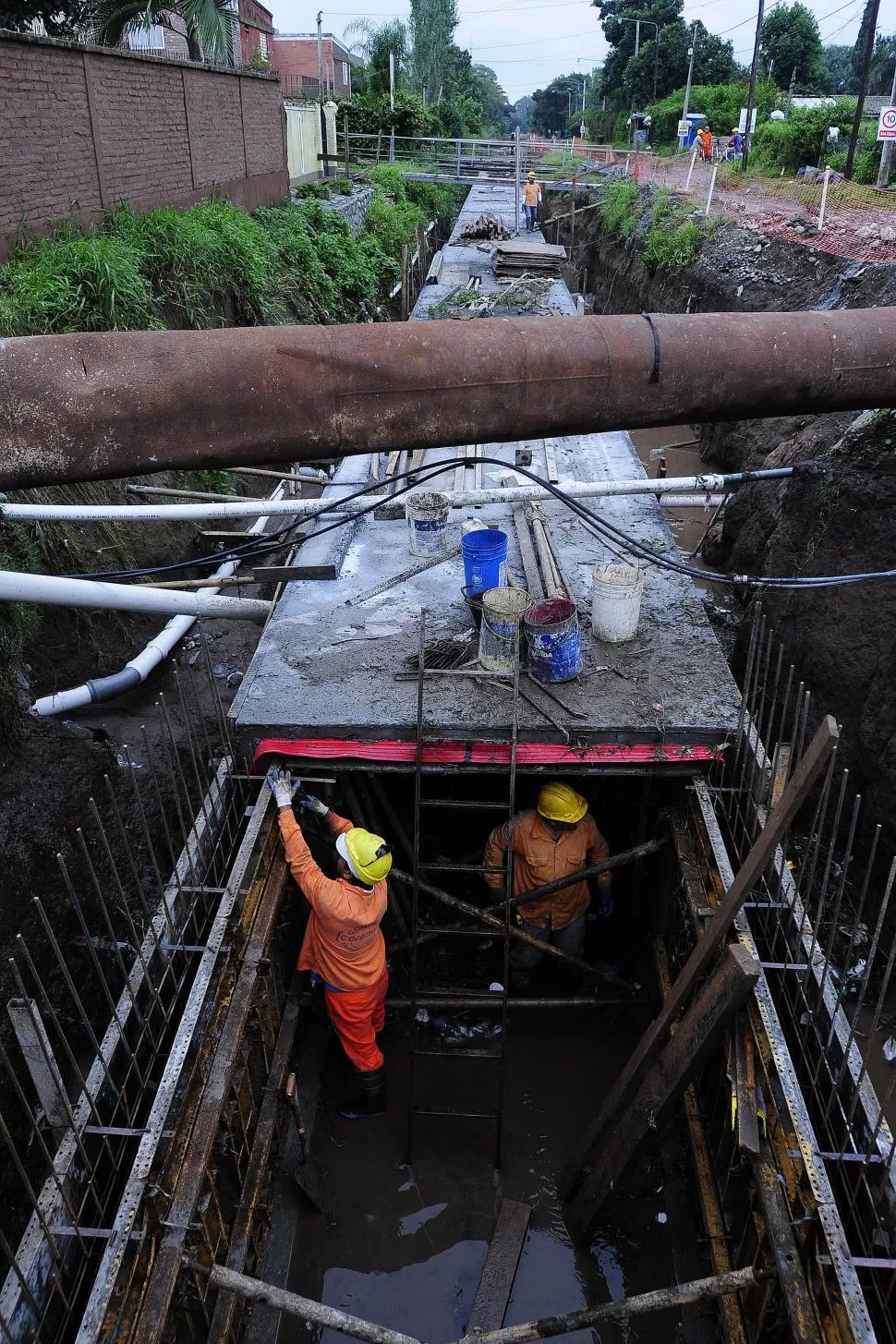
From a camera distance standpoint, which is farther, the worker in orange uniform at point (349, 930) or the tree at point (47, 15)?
the tree at point (47, 15)

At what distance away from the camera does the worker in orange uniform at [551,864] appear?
18.8 feet

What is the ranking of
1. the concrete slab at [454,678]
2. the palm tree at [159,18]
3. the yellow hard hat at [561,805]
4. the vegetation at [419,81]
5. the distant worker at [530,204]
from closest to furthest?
the concrete slab at [454,678], the yellow hard hat at [561,805], the palm tree at [159,18], the distant worker at [530,204], the vegetation at [419,81]

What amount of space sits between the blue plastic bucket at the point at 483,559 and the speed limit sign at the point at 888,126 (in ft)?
49.0

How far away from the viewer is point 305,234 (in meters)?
17.5

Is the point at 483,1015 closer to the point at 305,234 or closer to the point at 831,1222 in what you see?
the point at 831,1222

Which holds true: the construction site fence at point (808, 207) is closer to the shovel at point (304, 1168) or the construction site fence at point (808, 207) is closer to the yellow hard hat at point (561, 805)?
the yellow hard hat at point (561, 805)

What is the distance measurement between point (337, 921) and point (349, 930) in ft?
0.36

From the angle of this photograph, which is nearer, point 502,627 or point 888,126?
point 502,627

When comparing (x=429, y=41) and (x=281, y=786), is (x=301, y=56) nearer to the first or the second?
(x=429, y=41)

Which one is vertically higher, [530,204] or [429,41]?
[429,41]

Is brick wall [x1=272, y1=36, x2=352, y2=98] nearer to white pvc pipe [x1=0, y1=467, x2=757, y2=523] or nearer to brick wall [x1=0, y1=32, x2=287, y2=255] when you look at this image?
brick wall [x1=0, y1=32, x2=287, y2=255]

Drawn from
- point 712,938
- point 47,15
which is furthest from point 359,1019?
point 47,15

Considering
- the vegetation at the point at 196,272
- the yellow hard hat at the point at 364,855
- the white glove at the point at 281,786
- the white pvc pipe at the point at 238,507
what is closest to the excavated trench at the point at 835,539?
the white pvc pipe at the point at 238,507

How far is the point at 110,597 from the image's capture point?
6105 mm
